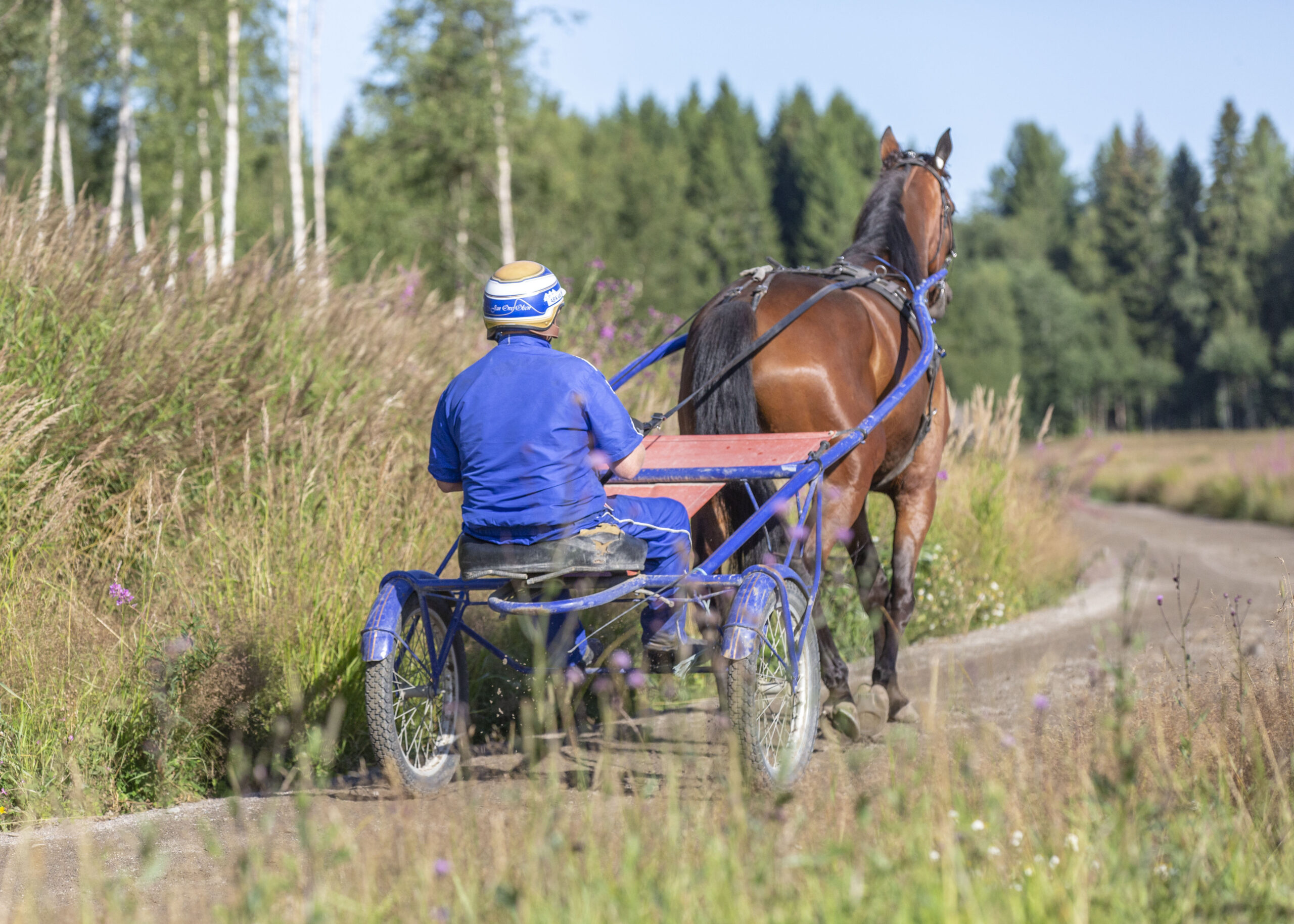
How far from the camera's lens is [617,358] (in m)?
10.0

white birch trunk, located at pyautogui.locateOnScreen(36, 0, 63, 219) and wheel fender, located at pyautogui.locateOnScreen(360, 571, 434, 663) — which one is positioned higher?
white birch trunk, located at pyautogui.locateOnScreen(36, 0, 63, 219)

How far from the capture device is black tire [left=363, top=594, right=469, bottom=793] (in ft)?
13.5

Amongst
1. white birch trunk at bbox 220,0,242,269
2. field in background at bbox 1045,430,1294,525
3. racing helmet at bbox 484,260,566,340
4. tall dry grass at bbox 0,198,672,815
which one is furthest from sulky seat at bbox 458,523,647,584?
white birch trunk at bbox 220,0,242,269

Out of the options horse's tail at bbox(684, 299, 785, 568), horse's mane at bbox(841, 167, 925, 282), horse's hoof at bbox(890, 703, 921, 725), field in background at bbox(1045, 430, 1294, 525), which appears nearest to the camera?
horse's tail at bbox(684, 299, 785, 568)

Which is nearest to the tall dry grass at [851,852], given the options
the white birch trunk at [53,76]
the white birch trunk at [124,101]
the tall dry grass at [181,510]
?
the tall dry grass at [181,510]

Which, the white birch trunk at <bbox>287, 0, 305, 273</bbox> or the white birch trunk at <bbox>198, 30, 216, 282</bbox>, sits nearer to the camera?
the white birch trunk at <bbox>287, 0, 305, 273</bbox>

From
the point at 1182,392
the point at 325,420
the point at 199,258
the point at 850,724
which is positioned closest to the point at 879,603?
the point at 850,724

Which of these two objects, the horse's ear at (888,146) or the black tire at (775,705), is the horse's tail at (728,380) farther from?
the horse's ear at (888,146)

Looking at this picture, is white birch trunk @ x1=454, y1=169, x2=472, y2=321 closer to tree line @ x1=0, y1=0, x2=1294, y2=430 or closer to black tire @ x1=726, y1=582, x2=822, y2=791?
tree line @ x1=0, y1=0, x2=1294, y2=430

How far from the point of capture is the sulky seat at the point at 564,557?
405 centimetres

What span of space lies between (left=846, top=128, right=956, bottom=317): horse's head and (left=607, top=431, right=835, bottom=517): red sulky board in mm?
1640

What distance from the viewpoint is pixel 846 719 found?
511 cm

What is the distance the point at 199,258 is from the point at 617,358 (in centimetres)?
346

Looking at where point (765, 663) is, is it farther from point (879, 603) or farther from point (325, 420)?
point (325, 420)
